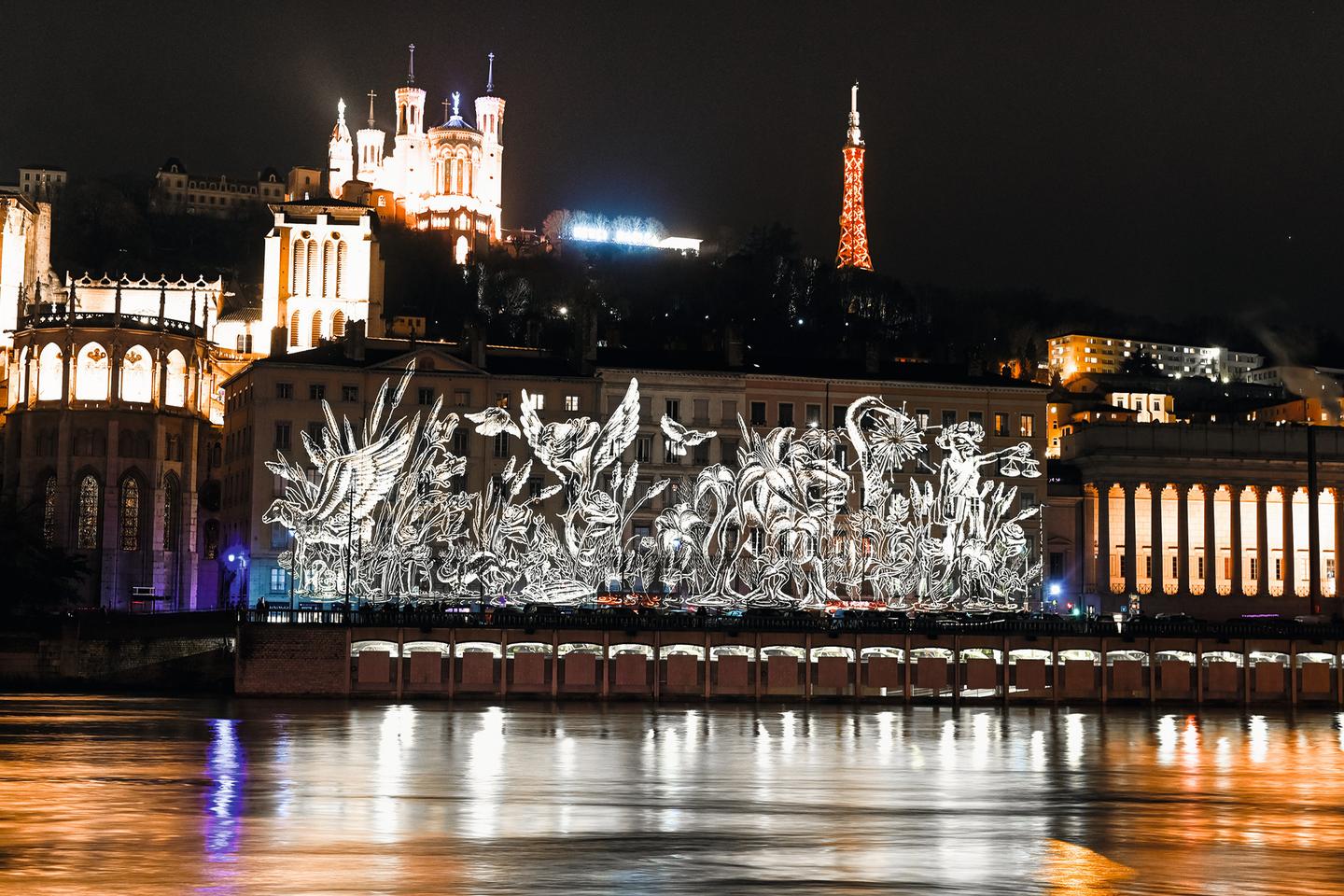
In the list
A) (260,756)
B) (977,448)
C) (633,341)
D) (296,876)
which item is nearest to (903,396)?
(977,448)

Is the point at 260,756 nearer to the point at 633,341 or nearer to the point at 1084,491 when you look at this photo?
the point at 1084,491

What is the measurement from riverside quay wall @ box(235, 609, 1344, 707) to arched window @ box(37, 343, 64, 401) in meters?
49.1

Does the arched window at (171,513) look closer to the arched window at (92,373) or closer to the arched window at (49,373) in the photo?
the arched window at (92,373)

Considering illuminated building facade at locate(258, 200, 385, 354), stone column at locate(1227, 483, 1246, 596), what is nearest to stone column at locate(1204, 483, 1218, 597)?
stone column at locate(1227, 483, 1246, 596)

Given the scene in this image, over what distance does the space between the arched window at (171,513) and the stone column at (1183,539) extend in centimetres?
6612

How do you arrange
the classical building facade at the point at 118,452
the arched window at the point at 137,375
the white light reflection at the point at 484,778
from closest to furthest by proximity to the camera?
the white light reflection at the point at 484,778 → the classical building facade at the point at 118,452 → the arched window at the point at 137,375

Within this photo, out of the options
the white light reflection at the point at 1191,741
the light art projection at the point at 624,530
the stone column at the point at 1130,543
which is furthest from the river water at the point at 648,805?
the stone column at the point at 1130,543

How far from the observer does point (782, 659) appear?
9619 centimetres

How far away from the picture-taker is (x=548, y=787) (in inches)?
2028

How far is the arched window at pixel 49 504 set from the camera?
129750 mm

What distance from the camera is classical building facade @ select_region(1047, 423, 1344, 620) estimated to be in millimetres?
134125

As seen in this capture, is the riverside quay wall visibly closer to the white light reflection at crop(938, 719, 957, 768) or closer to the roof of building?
the white light reflection at crop(938, 719, 957, 768)

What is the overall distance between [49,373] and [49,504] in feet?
31.1

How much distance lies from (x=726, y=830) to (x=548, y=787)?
365 inches
